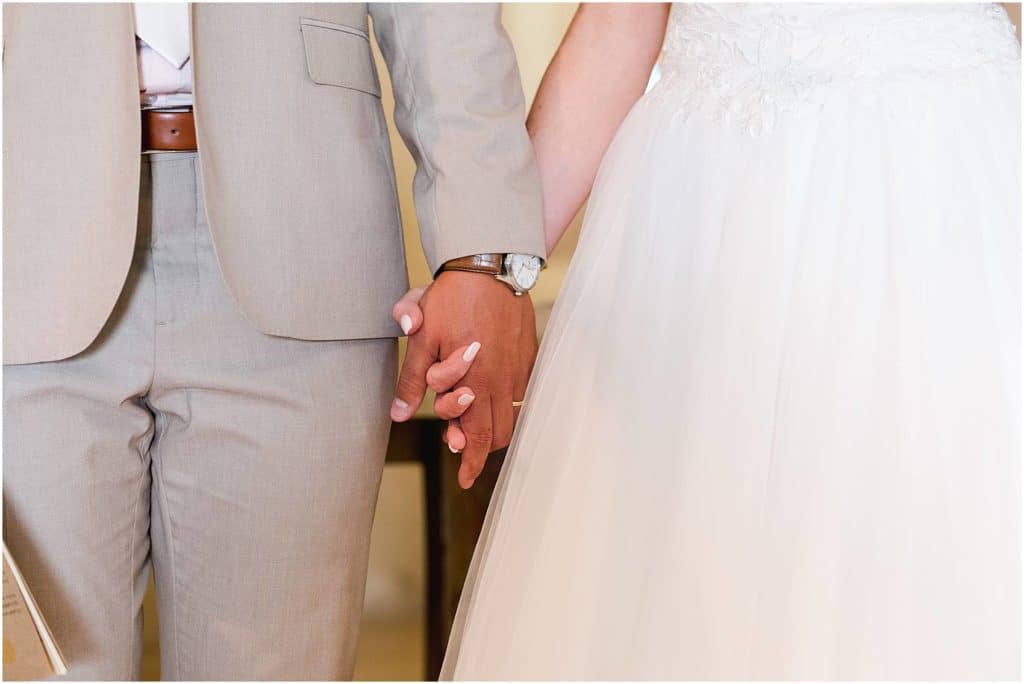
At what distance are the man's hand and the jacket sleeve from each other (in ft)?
0.13

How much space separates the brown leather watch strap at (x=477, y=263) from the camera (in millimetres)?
938

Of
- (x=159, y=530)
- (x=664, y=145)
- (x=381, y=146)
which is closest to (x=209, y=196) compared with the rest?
(x=381, y=146)

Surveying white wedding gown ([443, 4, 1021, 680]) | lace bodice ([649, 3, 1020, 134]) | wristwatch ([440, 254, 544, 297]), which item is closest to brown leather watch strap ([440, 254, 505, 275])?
wristwatch ([440, 254, 544, 297])

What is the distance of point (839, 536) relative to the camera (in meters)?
0.77

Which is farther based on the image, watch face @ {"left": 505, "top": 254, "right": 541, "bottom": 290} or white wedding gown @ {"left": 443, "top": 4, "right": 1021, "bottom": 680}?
watch face @ {"left": 505, "top": 254, "right": 541, "bottom": 290}

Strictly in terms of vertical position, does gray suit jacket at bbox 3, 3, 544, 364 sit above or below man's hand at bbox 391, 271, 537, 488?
above

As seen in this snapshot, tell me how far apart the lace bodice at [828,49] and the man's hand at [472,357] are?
0.95 ft

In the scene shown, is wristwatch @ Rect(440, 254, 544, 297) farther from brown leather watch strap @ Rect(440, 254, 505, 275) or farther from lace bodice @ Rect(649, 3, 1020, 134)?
lace bodice @ Rect(649, 3, 1020, 134)

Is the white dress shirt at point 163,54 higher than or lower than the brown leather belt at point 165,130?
higher

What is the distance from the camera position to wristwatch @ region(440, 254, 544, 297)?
3.08 feet

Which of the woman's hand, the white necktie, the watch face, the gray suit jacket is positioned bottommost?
the woman's hand

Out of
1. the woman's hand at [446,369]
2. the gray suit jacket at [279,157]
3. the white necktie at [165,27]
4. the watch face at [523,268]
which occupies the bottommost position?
the woman's hand at [446,369]

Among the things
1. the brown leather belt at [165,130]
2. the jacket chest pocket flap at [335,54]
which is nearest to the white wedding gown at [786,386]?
the jacket chest pocket flap at [335,54]

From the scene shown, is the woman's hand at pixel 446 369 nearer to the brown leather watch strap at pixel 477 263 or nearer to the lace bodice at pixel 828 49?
the brown leather watch strap at pixel 477 263
